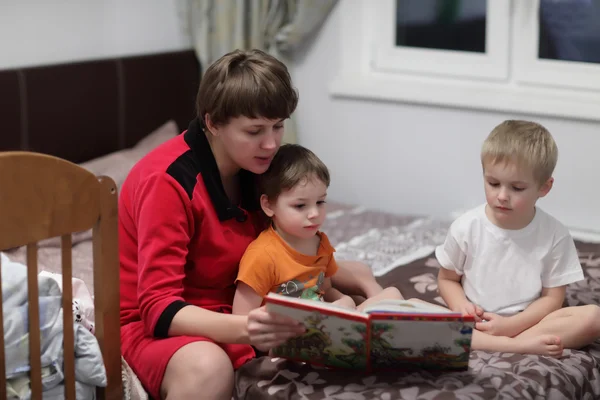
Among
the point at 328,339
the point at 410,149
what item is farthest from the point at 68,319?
the point at 410,149

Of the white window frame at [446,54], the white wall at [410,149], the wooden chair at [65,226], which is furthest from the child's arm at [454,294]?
the white window frame at [446,54]

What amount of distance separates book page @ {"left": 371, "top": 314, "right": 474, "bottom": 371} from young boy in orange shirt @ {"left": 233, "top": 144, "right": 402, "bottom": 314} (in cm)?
28

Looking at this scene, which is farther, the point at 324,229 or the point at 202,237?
the point at 324,229

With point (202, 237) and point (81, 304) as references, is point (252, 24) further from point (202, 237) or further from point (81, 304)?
point (81, 304)

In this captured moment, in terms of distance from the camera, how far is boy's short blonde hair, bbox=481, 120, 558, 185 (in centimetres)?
191

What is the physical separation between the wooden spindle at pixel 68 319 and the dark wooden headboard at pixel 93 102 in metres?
1.44

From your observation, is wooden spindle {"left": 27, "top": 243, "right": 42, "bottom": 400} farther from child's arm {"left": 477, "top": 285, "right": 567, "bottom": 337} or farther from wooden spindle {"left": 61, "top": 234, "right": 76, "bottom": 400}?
child's arm {"left": 477, "top": 285, "right": 567, "bottom": 337}

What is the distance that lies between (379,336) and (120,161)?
1610 mm

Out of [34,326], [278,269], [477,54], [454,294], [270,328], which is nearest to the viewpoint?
[34,326]

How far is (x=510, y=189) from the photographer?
6.35ft

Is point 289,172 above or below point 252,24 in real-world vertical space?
below

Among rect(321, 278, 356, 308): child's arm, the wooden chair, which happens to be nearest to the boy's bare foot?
rect(321, 278, 356, 308): child's arm

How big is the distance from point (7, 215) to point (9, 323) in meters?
0.19

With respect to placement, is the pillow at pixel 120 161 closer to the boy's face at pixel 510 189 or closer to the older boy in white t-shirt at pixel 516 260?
the older boy in white t-shirt at pixel 516 260
